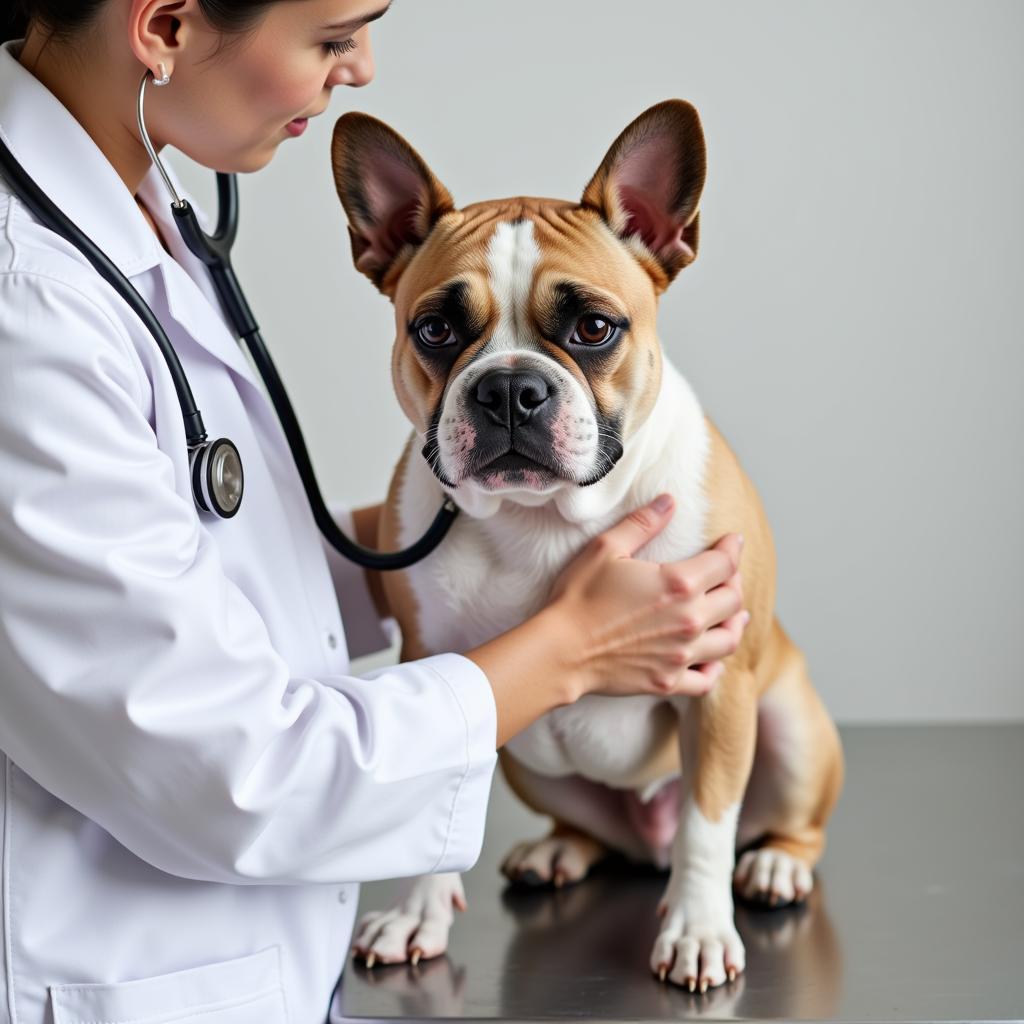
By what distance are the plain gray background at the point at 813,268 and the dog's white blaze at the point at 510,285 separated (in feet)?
3.89

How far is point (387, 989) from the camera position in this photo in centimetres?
146

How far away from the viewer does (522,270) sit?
4.69ft

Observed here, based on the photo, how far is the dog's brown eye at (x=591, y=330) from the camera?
4.69 ft

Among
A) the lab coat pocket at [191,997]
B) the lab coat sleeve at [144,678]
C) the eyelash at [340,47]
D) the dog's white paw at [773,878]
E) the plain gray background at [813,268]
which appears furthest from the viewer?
the plain gray background at [813,268]

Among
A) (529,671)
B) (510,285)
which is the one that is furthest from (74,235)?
(529,671)

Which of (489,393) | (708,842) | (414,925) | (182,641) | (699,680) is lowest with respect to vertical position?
(414,925)

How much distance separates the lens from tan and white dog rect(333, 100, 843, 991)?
141cm

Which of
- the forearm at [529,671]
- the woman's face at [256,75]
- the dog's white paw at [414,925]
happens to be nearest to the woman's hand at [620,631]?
the forearm at [529,671]

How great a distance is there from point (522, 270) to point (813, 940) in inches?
34.1

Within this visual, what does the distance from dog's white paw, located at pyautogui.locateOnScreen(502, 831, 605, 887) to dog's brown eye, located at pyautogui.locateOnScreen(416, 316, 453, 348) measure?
2.51 ft

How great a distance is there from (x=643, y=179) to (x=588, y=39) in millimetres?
1143

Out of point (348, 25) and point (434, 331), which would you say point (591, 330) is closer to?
point (434, 331)

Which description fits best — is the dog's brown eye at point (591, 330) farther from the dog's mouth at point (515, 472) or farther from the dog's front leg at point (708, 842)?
the dog's front leg at point (708, 842)

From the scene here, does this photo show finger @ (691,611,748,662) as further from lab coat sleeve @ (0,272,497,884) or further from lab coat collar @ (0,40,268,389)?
lab coat collar @ (0,40,268,389)
